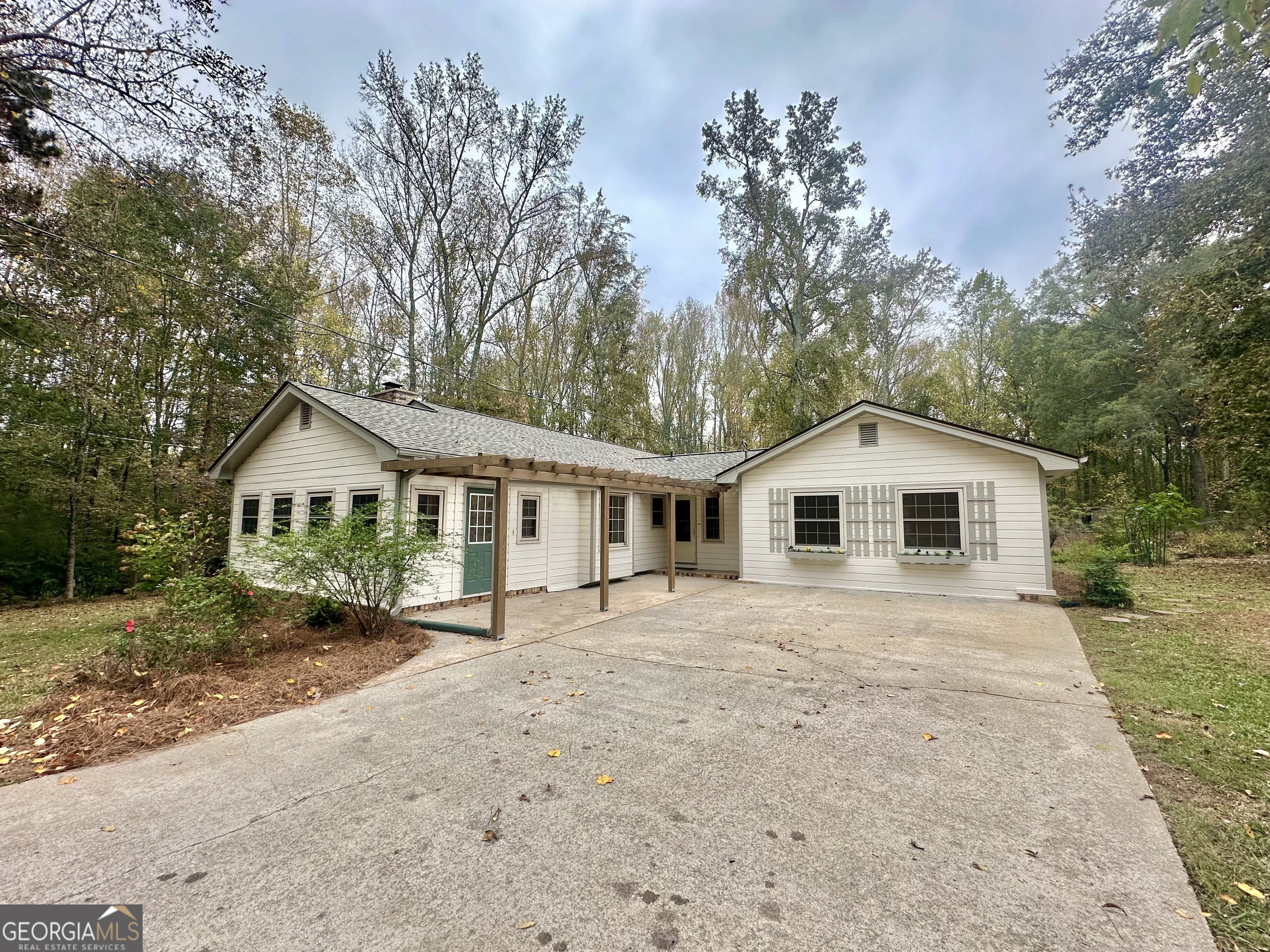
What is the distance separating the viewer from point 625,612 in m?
8.05

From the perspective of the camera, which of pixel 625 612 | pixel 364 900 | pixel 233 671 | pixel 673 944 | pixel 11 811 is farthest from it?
pixel 625 612

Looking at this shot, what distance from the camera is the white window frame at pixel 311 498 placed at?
28.1 ft

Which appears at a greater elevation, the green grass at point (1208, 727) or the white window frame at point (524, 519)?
the white window frame at point (524, 519)

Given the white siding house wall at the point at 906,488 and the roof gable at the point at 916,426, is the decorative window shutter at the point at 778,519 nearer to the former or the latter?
the white siding house wall at the point at 906,488

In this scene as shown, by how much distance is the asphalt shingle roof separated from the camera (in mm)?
8094

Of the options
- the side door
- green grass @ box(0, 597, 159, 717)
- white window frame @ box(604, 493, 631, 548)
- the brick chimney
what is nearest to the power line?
the brick chimney

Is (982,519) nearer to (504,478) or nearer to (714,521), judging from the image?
Result: (714,521)

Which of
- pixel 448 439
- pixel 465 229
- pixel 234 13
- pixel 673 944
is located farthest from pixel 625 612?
pixel 465 229

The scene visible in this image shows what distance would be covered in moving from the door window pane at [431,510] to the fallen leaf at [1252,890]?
8080mm

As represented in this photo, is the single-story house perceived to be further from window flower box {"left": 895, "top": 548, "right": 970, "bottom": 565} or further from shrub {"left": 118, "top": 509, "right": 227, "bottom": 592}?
shrub {"left": 118, "top": 509, "right": 227, "bottom": 592}

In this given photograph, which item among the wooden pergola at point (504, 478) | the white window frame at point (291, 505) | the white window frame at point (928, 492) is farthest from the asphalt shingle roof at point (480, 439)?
the white window frame at point (928, 492)

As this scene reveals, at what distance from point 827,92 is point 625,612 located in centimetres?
1956

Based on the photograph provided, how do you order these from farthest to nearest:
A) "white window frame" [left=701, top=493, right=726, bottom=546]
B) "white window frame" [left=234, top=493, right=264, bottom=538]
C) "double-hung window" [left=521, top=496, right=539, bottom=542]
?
"white window frame" [left=701, top=493, right=726, bottom=546] → "white window frame" [left=234, top=493, right=264, bottom=538] → "double-hung window" [left=521, top=496, right=539, bottom=542]

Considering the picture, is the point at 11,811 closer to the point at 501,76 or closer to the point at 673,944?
the point at 673,944
